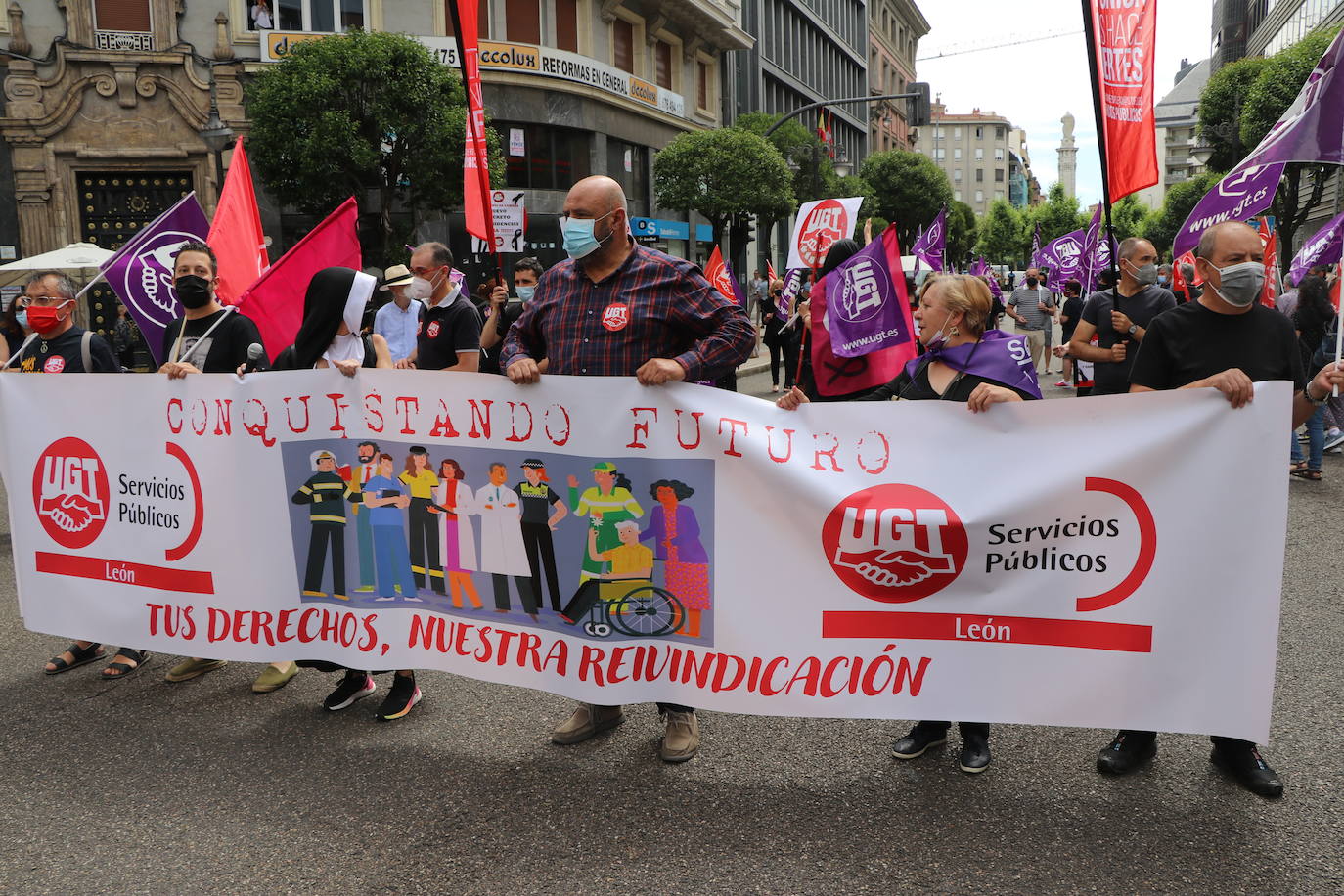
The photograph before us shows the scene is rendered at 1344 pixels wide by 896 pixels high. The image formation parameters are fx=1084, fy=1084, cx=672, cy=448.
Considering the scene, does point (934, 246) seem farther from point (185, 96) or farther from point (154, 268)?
point (154, 268)

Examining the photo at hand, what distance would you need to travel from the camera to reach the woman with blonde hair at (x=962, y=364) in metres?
3.72

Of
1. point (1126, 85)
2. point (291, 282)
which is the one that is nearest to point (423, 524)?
point (291, 282)

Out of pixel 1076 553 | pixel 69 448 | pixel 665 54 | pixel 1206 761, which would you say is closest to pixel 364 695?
pixel 69 448

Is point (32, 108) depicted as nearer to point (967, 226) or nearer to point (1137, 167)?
point (1137, 167)

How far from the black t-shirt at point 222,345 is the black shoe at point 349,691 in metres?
1.37

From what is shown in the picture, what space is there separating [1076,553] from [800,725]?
1.32 metres

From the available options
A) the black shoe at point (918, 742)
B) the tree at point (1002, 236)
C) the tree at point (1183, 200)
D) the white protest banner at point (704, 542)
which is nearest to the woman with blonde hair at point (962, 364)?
the black shoe at point (918, 742)

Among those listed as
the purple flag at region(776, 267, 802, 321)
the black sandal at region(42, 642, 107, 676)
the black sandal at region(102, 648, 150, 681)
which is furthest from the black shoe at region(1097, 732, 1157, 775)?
the purple flag at region(776, 267, 802, 321)

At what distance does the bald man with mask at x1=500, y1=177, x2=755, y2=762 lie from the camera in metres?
3.97

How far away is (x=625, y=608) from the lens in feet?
12.4

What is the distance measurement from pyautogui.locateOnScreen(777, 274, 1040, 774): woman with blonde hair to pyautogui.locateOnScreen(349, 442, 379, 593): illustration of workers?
163 cm

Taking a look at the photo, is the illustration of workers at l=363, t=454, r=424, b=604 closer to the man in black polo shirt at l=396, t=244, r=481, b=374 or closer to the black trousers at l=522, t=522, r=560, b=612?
the black trousers at l=522, t=522, r=560, b=612

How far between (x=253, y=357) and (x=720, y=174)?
1127 inches

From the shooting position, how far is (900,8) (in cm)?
8375
